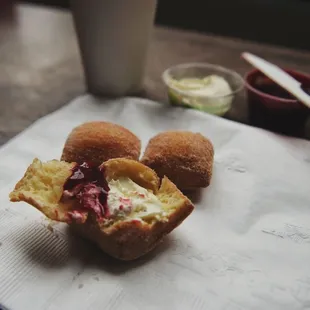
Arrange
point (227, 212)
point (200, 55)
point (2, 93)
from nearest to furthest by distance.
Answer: point (227, 212)
point (2, 93)
point (200, 55)

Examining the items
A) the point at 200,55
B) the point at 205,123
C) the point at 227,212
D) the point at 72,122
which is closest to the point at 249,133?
the point at 205,123

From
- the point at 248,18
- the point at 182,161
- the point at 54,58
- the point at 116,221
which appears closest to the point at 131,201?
the point at 116,221

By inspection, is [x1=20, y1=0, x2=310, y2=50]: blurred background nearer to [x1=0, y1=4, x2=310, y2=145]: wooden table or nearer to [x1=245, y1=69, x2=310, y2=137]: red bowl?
[x1=0, y1=4, x2=310, y2=145]: wooden table

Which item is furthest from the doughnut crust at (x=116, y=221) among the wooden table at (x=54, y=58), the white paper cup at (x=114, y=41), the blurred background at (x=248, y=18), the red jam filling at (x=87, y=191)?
the blurred background at (x=248, y=18)

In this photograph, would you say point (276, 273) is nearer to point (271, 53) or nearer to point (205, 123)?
point (205, 123)

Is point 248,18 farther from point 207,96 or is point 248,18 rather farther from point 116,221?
point 116,221

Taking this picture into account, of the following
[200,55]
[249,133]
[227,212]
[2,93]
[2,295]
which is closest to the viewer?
[2,295]

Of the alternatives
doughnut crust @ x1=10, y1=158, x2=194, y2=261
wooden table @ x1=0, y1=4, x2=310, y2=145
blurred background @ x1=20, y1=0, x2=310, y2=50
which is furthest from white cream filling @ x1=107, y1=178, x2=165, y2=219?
blurred background @ x1=20, y1=0, x2=310, y2=50
